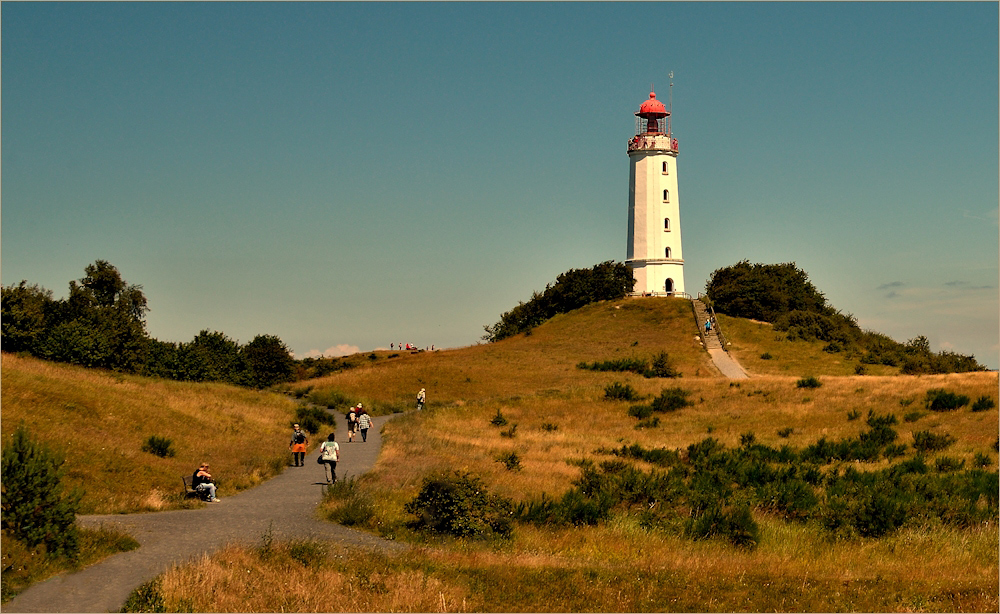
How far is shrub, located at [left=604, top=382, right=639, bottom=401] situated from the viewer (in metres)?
52.0

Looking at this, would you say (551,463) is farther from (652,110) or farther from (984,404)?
(652,110)

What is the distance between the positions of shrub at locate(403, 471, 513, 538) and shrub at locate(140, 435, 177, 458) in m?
11.8

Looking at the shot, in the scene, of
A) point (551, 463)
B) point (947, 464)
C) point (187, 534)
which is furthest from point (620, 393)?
point (187, 534)

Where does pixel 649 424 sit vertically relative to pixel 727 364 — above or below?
below

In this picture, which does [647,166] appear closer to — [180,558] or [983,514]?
[983,514]

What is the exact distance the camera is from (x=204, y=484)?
24109 millimetres

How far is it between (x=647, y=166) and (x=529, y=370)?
2751 centimetres

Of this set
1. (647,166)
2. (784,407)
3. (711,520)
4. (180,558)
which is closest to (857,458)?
(784,407)

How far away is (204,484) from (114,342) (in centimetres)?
3627

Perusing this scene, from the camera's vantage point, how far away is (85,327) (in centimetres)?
5572

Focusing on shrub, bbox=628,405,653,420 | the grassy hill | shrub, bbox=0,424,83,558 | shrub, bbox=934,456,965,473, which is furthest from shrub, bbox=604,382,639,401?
shrub, bbox=0,424,83,558

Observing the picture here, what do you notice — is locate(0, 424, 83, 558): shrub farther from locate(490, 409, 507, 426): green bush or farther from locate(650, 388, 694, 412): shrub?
locate(650, 388, 694, 412): shrub

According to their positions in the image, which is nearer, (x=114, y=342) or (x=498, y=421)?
(x=498, y=421)

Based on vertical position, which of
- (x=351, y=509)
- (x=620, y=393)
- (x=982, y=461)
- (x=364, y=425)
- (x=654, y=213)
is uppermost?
(x=654, y=213)
